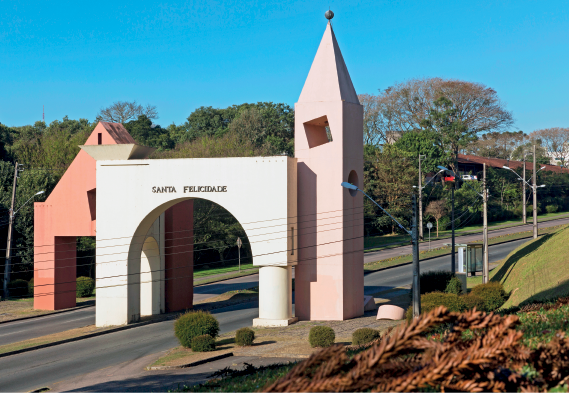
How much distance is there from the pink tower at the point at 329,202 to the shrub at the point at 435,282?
6.46m

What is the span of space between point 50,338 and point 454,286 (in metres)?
21.3

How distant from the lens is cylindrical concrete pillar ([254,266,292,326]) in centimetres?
2656

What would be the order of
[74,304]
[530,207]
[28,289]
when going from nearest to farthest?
[74,304] < [28,289] < [530,207]

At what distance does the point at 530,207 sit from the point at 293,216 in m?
58.8

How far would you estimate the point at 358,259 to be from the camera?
27766 millimetres

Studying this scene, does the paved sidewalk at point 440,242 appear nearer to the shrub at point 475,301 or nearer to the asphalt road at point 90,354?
the asphalt road at point 90,354

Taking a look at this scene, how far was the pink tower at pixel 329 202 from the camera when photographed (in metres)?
27.0

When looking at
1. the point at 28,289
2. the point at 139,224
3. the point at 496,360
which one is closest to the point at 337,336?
the point at 139,224

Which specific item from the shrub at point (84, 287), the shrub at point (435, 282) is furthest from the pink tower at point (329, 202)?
the shrub at point (84, 287)

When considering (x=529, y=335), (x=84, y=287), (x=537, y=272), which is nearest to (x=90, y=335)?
(x=84, y=287)

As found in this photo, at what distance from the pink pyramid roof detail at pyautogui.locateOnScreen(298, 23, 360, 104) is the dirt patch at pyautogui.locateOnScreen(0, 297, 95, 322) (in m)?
20.6

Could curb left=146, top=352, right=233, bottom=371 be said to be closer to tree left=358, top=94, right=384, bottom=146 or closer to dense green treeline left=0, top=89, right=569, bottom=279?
dense green treeline left=0, top=89, right=569, bottom=279

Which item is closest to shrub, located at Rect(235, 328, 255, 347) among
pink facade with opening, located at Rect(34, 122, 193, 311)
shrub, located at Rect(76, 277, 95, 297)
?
pink facade with opening, located at Rect(34, 122, 193, 311)

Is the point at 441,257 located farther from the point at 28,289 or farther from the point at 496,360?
the point at 496,360
